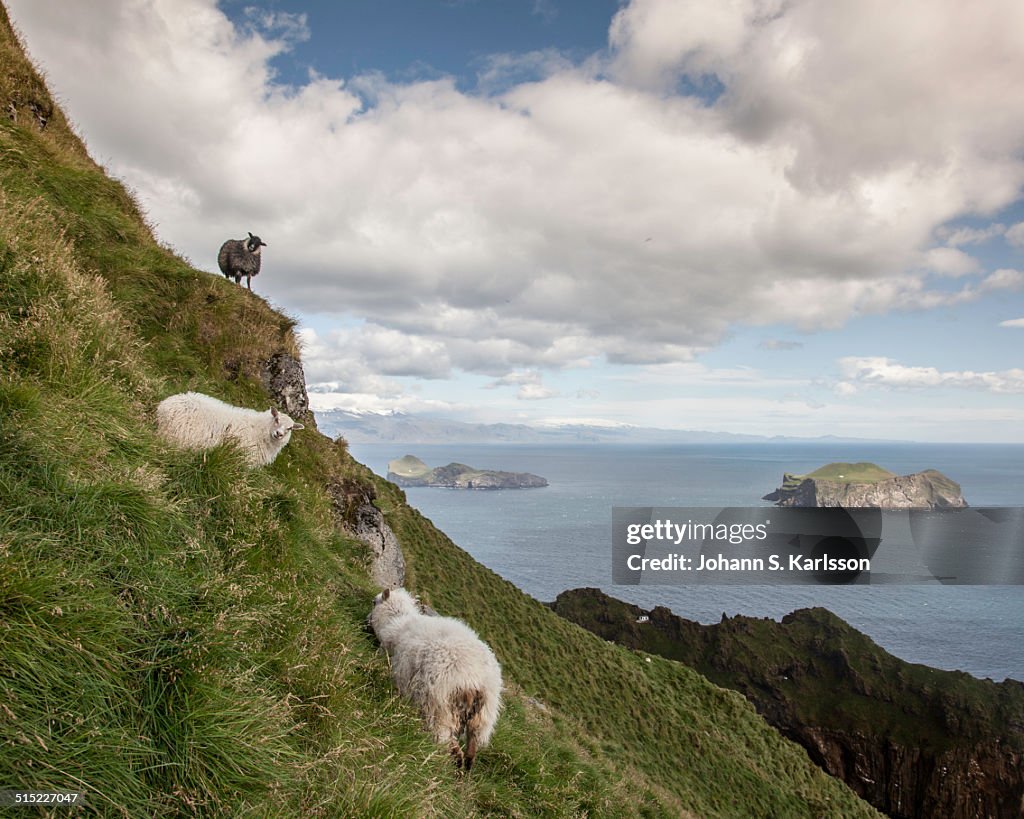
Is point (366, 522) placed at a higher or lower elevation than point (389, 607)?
lower

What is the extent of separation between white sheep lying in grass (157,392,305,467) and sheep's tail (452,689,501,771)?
3.93 m

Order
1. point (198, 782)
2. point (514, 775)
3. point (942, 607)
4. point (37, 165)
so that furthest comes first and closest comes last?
point (942, 607) → point (37, 165) → point (514, 775) → point (198, 782)

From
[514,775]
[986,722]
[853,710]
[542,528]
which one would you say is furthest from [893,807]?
[542,528]

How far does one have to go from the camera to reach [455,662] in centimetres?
616

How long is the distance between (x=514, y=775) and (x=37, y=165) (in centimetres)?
1664

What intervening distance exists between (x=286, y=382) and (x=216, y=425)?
8.19 metres

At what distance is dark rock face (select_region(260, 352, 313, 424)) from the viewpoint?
15.8 meters

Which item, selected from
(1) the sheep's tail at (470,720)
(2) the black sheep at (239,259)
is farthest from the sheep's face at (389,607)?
(2) the black sheep at (239,259)

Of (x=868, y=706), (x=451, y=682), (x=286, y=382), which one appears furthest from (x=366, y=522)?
(x=868, y=706)

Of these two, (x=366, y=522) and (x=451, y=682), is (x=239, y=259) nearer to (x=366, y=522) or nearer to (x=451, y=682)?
(x=366, y=522)

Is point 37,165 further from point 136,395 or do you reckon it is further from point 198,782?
point 198,782

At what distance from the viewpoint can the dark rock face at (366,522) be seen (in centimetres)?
1529

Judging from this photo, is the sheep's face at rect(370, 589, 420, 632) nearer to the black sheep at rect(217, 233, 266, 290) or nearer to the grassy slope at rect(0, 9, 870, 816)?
the grassy slope at rect(0, 9, 870, 816)

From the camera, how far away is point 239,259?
18.5 meters
